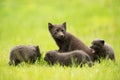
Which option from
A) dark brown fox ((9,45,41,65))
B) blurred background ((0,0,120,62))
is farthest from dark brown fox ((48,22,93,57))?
blurred background ((0,0,120,62))

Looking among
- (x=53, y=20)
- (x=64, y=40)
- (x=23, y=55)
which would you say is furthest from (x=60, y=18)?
(x=23, y=55)

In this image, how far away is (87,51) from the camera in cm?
1582

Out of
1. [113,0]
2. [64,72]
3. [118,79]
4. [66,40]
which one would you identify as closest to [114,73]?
[118,79]

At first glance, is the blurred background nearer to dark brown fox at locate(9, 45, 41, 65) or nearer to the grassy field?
the grassy field

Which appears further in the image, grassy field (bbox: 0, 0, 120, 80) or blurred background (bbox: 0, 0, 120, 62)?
Result: blurred background (bbox: 0, 0, 120, 62)

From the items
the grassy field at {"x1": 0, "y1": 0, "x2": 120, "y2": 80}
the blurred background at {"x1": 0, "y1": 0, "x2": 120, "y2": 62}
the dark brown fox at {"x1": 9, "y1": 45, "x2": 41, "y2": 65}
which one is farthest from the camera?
the blurred background at {"x1": 0, "y1": 0, "x2": 120, "y2": 62}

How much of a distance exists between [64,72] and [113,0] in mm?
21400

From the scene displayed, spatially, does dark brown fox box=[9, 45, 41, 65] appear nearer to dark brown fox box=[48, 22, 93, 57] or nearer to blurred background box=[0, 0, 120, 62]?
dark brown fox box=[48, 22, 93, 57]

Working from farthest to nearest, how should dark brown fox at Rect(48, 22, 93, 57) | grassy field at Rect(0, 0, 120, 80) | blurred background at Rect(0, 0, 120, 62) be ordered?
1. blurred background at Rect(0, 0, 120, 62)
2. grassy field at Rect(0, 0, 120, 80)
3. dark brown fox at Rect(48, 22, 93, 57)

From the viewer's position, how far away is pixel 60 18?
96.5 ft

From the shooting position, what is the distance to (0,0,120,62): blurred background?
1061 inches

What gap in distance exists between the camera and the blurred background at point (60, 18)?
88.4 feet

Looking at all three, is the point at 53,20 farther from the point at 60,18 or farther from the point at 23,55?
the point at 23,55

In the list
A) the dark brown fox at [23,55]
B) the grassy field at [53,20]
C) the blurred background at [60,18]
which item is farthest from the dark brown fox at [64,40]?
the blurred background at [60,18]
